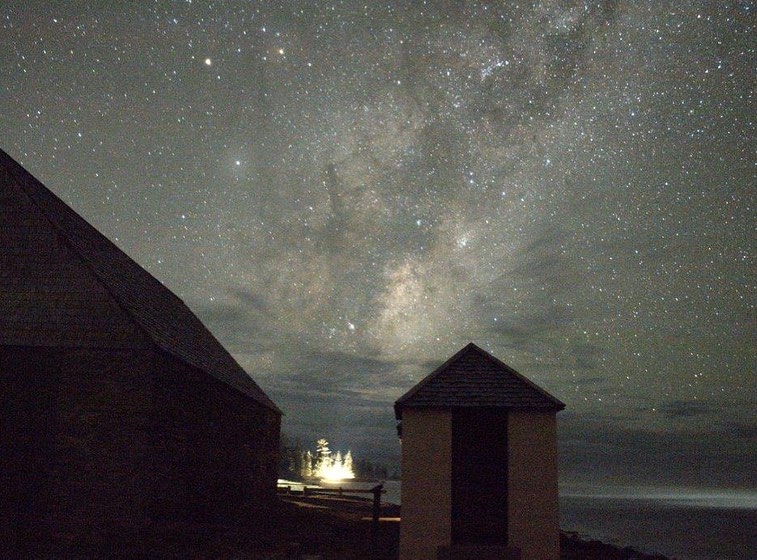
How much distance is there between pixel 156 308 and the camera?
22.4 m

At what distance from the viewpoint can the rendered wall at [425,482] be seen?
1295 cm

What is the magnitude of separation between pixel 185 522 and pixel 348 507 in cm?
1545

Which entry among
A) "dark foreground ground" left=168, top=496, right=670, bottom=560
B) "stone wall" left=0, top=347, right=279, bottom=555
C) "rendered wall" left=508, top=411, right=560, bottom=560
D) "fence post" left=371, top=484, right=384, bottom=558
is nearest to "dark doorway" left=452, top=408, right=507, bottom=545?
"rendered wall" left=508, top=411, right=560, bottom=560

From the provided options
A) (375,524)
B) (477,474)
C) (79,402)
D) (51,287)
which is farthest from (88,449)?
(477,474)

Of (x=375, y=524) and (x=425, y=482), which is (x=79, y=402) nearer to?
(x=375, y=524)

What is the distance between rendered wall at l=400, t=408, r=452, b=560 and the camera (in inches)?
510

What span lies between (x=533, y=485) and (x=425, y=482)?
247cm

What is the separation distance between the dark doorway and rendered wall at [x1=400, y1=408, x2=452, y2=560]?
1.33 metres

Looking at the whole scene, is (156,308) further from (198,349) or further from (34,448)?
(34,448)

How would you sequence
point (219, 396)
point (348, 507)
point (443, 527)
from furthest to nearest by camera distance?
point (348, 507), point (219, 396), point (443, 527)

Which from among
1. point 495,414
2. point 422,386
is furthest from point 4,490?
point 495,414

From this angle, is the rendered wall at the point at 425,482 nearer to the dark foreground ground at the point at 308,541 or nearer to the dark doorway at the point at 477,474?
the dark doorway at the point at 477,474

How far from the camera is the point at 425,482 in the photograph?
13.2 m

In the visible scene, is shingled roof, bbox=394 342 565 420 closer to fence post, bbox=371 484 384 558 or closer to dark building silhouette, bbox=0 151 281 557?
fence post, bbox=371 484 384 558
